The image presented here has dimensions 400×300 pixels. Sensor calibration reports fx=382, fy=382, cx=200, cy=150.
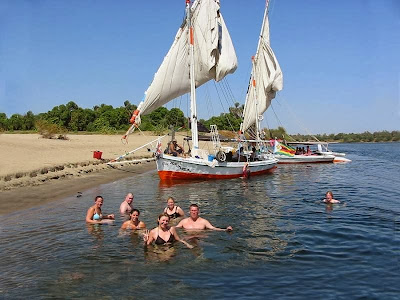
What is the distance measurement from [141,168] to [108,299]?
93.5 ft

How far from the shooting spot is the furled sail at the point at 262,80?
39.8 metres

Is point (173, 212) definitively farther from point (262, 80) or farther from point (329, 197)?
point (262, 80)

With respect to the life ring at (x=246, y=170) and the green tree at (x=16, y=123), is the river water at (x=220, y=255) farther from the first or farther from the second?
the green tree at (x=16, y=123)

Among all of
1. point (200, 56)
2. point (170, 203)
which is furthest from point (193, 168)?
point (170, 203)

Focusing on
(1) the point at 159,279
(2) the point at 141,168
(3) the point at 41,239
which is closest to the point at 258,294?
(1) the point at 159,279

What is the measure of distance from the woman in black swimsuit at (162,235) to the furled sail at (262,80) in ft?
95.9

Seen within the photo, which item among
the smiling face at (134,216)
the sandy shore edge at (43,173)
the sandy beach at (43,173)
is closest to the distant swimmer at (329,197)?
the smiling face at (134,216)

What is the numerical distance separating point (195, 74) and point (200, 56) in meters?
1.29

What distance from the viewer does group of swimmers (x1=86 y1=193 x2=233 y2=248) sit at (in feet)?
36.3

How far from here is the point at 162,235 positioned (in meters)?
11.2

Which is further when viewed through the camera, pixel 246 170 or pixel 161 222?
pixel 246 170

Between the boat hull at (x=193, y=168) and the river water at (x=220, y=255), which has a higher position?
the boat hull at (x=193, y=168)

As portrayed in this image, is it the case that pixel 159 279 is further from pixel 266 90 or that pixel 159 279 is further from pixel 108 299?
pixel 266 90

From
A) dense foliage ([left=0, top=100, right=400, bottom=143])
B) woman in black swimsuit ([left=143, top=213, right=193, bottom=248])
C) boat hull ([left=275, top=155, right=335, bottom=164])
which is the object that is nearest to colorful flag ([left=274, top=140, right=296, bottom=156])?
boat hull ([left=275, top=155, right=335, bottom=164])
